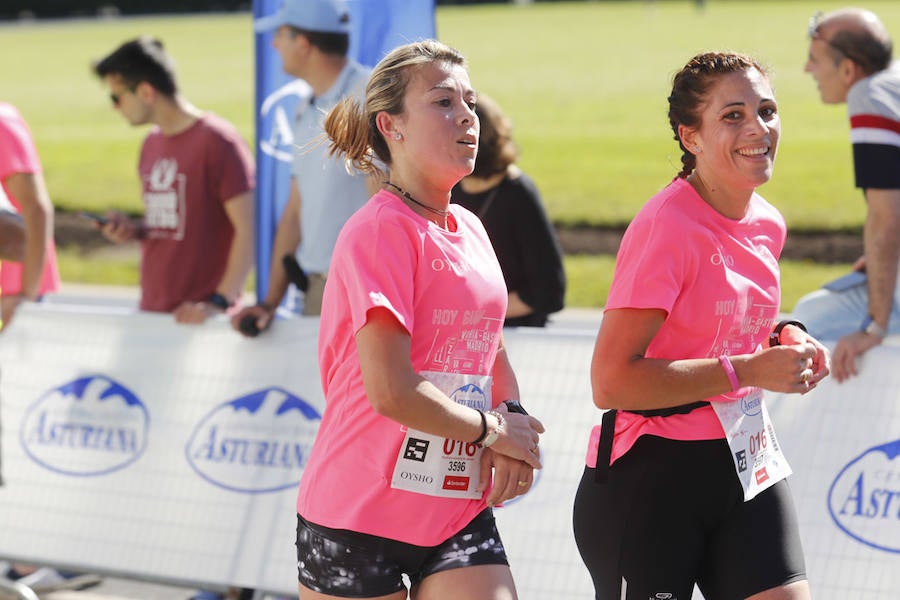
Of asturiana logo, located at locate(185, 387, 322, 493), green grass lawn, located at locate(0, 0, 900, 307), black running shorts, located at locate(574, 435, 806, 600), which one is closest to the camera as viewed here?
black running shorts, located at locate(574, 435, 806, 600)

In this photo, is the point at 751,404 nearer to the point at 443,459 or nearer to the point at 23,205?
the point at 443,459

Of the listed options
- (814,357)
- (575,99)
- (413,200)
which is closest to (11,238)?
(413,200)

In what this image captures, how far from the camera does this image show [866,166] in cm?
468

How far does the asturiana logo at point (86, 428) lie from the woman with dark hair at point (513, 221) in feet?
5.52

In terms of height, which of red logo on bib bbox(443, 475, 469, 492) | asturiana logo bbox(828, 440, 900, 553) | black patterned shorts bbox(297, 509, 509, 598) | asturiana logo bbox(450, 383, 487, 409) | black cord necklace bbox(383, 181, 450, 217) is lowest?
asturiana logo bbox(828, 440, 900, 553)

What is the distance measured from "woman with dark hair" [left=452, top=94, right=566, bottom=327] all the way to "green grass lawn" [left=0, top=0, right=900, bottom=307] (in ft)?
3.69

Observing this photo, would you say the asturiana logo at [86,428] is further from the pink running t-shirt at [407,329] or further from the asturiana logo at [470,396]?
the asturiana logo at [470,396]

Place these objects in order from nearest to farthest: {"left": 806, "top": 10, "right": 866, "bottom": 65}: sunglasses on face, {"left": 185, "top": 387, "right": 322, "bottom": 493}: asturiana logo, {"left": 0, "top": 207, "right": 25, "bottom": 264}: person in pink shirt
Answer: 1. {"left": 0, "top": 207, "right": 25, "bottom": 264}: person in pink shirt
2. {"left": 806, "top": 10, "right": 866, "bottom": 65}: sunglasses on face
3. {"left": 185, "top": 387, "right": 322, "bottom": 493}: asturiana logo

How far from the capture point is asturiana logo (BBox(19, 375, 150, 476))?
18.5 ft

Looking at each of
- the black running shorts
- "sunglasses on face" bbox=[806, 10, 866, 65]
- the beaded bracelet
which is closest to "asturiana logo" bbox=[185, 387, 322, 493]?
the black running shorts

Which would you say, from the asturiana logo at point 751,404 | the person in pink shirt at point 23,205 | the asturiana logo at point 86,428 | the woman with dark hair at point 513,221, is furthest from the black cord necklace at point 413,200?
the person in pink shirt at point 23,205

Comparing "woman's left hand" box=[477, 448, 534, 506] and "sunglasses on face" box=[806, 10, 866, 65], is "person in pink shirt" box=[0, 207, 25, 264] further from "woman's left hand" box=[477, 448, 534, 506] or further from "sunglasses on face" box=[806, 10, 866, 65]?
"sunglasses on face" box=[806, 10, 866, 65]

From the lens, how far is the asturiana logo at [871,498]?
14.7ft

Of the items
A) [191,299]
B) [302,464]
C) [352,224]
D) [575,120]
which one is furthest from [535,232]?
[575,120]
